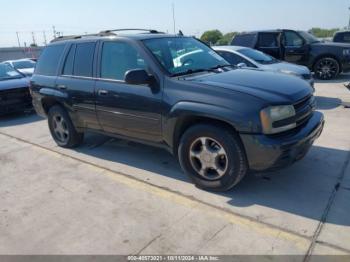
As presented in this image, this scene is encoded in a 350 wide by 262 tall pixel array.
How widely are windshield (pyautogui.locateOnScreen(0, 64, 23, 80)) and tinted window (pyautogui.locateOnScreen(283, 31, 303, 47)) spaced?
8.79m

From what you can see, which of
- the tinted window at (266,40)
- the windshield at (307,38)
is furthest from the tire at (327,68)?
the tinted window at (266,40)

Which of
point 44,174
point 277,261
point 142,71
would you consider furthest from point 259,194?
point 44,174

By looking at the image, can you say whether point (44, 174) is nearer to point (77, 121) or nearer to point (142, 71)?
point (77, 121)

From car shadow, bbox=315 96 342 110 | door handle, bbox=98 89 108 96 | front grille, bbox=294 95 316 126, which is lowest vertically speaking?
car shadow, bbox=315 96 342 110

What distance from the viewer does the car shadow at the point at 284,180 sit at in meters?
3.82

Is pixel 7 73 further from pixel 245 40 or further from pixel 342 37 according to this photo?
pixel 342 37

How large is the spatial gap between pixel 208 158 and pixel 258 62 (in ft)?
18.9

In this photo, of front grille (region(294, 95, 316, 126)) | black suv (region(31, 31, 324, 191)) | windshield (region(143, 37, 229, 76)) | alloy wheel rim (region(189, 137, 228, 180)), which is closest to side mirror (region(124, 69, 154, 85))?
black suv (region(31, 31, 324, 191))

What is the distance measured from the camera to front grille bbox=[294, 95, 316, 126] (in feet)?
13.0

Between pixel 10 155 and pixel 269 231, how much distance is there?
4803 mm

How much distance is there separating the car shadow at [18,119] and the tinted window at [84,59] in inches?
161

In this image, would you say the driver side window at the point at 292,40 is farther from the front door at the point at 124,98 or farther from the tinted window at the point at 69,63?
the front door at the point at 124,98

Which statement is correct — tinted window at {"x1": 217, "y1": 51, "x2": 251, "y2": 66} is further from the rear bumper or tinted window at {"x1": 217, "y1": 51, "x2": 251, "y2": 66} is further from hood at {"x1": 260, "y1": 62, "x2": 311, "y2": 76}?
the rear bumper

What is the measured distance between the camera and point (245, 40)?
1291 cm
